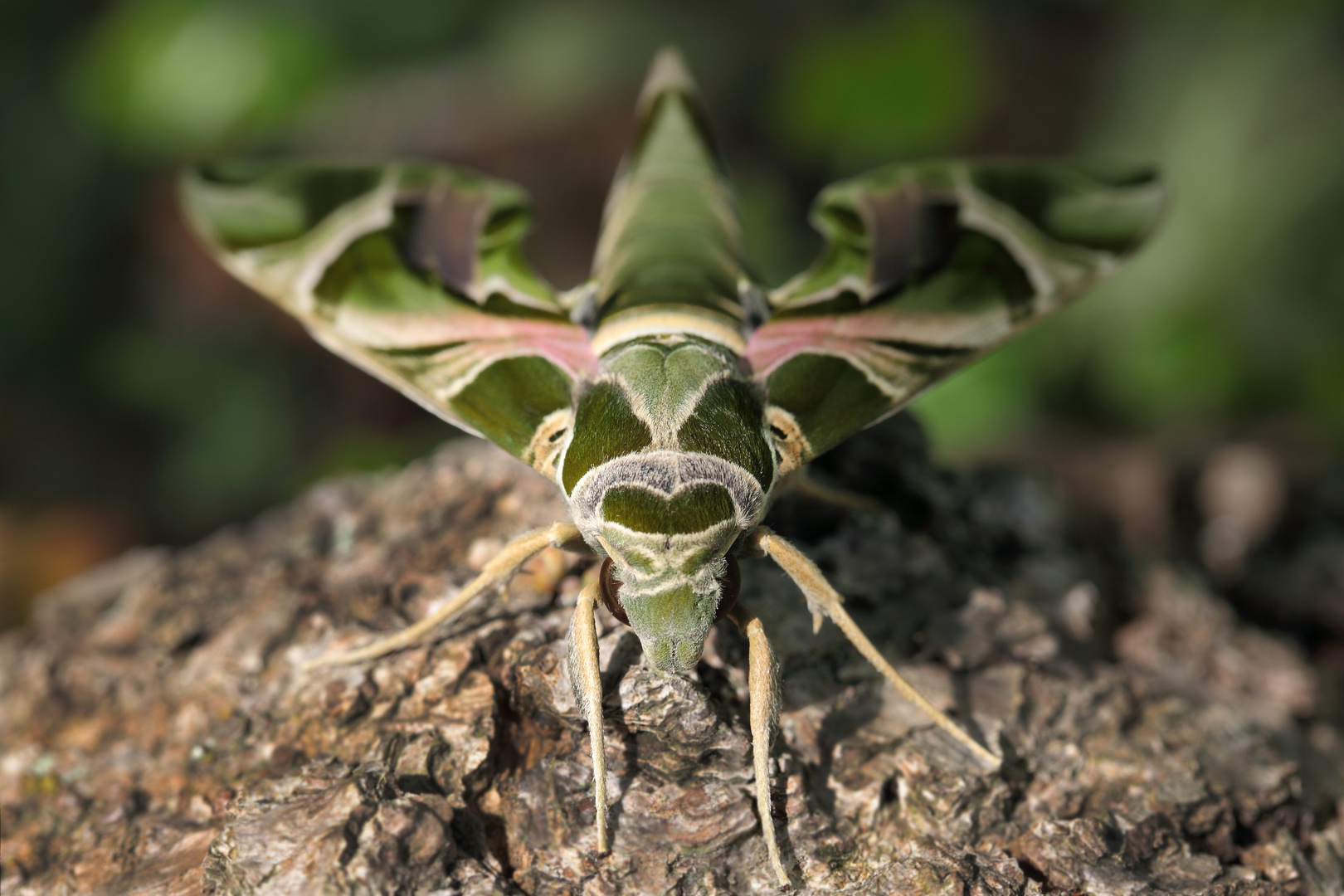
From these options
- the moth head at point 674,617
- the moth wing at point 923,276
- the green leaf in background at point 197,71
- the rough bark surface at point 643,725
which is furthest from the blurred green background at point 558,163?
the moth head at point 674,617

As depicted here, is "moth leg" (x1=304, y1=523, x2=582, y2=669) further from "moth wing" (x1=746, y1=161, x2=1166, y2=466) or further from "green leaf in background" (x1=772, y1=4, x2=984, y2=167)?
"green leaf in background" (x1=772, y1=4, x2=984, y2=167)

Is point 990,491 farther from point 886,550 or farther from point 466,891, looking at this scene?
point 466,891

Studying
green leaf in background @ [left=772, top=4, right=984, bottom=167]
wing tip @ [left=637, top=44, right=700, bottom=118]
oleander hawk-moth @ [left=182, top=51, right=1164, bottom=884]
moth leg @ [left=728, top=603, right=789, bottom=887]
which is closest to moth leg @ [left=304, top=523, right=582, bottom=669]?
oleander hawk-moth @ [left=182, top=51, right=1164, bottom=884]

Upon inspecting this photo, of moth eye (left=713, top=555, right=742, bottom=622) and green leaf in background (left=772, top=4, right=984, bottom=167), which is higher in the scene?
green leaf in background (left=772, top=4, right=984, bottom=167)

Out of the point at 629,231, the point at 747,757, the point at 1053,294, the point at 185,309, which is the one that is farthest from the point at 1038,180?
the point at 185,309

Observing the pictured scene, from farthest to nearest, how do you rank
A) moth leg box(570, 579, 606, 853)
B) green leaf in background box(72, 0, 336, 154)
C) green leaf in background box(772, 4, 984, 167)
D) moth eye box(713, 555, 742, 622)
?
1. green leaf in background box(772, 4, 984, 167)
2. green leaf in background box(72, 0, 336, 154)
3. moth eye box(713, 555, 742, 622)
4. moth leg box(570, 579, 606, 853)

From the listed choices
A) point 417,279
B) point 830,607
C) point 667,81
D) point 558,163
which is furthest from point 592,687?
point 558,163

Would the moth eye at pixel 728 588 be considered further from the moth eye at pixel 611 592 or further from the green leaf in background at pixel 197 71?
the green leaf in background at pixel 197 71
